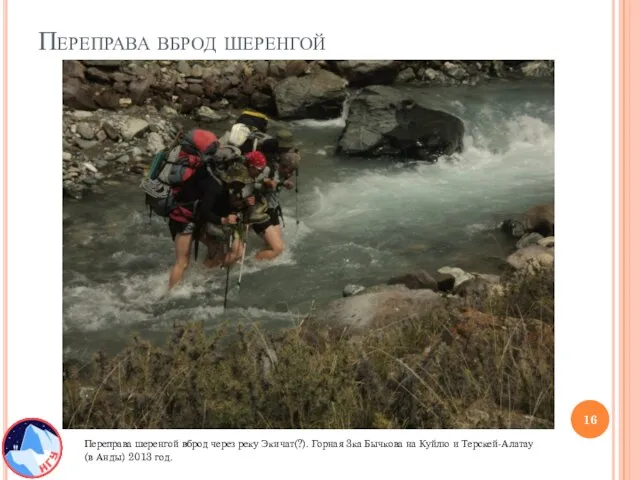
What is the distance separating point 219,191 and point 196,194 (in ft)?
0.50

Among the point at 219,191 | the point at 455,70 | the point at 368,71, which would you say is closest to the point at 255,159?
the point at 219,191

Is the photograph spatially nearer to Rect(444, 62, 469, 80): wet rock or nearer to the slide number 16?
Rect(444, 62, 469, 80): wet rock

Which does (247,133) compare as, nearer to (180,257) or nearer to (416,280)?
(180,257)

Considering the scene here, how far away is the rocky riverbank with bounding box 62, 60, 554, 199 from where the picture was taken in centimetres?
513

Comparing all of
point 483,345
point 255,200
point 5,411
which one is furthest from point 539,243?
point 5,411

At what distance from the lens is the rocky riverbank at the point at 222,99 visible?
5129 mm

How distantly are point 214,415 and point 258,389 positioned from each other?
282 mm

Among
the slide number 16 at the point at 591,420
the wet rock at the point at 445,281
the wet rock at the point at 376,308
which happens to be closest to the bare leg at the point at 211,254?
the wet rock at the point at 376,308

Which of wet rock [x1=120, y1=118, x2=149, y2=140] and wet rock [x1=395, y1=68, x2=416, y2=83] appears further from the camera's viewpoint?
wet rock [x1=120, y1=118, x2=149, y2=140]

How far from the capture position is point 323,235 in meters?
5.36

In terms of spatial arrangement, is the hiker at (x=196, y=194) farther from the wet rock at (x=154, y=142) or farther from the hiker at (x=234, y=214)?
the wet rock at (x=154, y=142)

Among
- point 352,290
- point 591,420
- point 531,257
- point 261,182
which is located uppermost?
point 261,182
